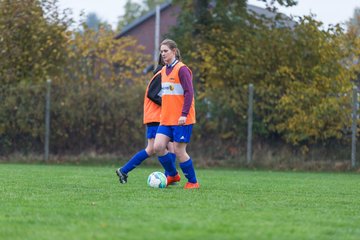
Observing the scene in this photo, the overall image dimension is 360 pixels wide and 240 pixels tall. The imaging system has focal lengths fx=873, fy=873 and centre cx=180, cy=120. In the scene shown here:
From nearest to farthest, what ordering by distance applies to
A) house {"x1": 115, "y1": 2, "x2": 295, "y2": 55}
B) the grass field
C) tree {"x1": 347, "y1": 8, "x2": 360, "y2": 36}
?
the grass field
tree {"x1": 347, "y1": 8, "x2": 360, "y2": 36}
house {"x1": 115, "y1": 2, "x2": 295, "y2": 55}

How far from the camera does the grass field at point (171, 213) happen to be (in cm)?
655

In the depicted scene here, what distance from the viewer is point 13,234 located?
6477 mm

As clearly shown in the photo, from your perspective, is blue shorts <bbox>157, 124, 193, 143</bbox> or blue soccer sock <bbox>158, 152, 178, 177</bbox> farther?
blue soccer sock <bbox>158, 152, 178, 177</bbox>

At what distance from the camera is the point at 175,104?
11.2 m

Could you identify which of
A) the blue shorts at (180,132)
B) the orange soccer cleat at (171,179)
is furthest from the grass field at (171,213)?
the blue shorts at (180,132)

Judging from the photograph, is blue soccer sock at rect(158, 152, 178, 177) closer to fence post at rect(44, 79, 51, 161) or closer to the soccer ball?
the soccer ball

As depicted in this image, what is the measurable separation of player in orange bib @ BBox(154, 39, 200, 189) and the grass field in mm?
610

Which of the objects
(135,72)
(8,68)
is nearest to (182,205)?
(8,68)

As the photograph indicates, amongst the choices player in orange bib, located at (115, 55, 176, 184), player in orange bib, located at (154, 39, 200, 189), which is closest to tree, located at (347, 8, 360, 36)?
player in orange bib, located at (115, 55, 176, 184)

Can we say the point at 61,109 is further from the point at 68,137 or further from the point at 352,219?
the point at 352,219

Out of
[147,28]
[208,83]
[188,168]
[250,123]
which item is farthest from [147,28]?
[188,168]

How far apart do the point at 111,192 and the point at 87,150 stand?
12.6m

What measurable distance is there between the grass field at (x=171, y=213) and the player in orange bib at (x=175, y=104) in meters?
0.61

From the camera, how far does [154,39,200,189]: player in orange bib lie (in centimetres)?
1102
